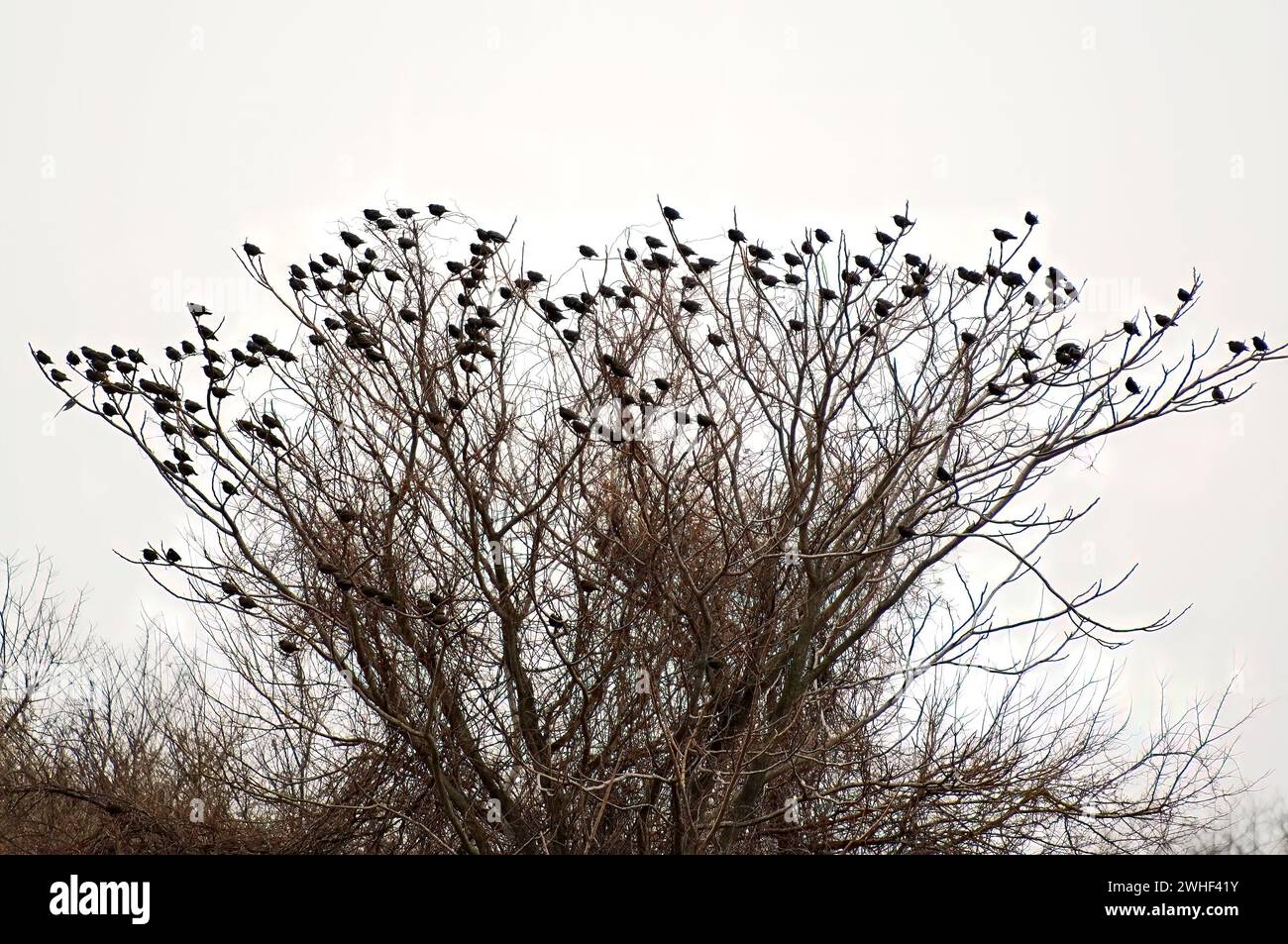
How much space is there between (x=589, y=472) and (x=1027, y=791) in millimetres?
3343

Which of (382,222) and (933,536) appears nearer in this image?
(382,222)

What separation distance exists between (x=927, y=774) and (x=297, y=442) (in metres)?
4.35

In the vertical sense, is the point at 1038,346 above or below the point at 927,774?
above

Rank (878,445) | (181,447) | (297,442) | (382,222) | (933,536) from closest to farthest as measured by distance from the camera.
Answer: (181,447) → (382,222) → (297,442) → (933,536) → (878,445)

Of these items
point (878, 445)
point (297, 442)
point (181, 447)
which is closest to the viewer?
point (181, 447)

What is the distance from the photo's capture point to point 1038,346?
8.18 meters
